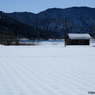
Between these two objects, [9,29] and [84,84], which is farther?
[9,29]

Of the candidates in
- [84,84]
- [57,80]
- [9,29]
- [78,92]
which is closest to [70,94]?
[78,92]

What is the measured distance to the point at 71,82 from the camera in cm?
586

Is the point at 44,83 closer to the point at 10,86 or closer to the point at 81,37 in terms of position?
the point at 10,86

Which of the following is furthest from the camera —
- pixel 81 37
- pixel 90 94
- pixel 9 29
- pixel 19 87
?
pixel 9 29

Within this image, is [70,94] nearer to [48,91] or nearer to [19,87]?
[48,91]

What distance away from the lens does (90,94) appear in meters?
4.54

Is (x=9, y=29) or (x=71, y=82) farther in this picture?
(x=9, y=29)

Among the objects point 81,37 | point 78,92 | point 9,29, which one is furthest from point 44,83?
point 9,29

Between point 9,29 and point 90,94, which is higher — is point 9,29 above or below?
above

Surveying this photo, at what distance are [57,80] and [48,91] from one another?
1.32 metres

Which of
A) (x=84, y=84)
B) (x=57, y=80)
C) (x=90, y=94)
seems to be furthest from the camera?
(x=57, y=80)

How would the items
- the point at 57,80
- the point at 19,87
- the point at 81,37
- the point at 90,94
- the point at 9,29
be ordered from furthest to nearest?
the point at 9,29, the point at 81,37, the point at 57,80, the point at 19,87, the point at 90,94

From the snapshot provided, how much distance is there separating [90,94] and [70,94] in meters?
0.56

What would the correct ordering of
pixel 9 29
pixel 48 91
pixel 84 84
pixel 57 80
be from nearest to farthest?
pixel 48 91
pixel 84 84
pixel 57 80
pixel 9 29
